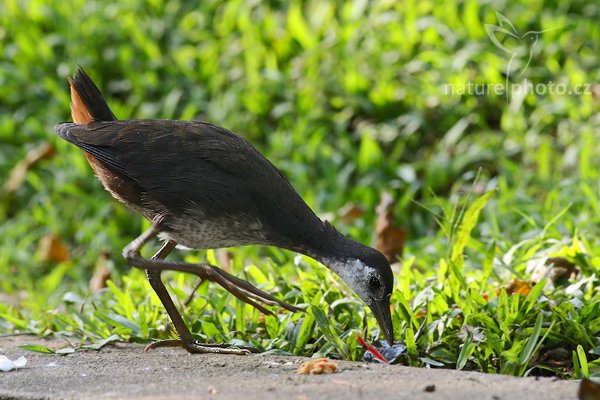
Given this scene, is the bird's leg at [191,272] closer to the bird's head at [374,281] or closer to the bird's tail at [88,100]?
the bird's head at [374,281]

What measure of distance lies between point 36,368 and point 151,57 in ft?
14.8

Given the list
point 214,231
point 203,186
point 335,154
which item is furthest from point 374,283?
point 335,154

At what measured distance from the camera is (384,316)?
12.3ft

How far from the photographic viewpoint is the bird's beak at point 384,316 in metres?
3.70

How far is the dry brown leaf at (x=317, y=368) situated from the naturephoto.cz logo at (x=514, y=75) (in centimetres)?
386

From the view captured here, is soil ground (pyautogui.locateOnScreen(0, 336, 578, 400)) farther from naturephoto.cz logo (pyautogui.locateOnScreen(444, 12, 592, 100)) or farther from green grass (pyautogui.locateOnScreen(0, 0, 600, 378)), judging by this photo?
naturephoto.cz logo (pyautogui.locateOnScreen(444, 12, 592, 100))

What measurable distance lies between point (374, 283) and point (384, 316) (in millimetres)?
150

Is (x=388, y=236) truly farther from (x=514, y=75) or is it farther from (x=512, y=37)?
(x=512, y=37)

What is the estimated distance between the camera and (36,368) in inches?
144

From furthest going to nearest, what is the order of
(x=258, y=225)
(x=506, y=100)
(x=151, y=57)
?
(x=151, y=57)
(x=506, y=100)
(x=258, y=225)

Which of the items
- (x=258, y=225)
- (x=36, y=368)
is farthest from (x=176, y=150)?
(x=36, y=368)

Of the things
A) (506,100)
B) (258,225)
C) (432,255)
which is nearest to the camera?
(258,225)

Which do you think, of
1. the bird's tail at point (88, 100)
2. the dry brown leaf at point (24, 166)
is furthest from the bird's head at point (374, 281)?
the dry brown leaf at point (24, 166)

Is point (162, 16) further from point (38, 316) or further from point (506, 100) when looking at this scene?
point (38, 316)
